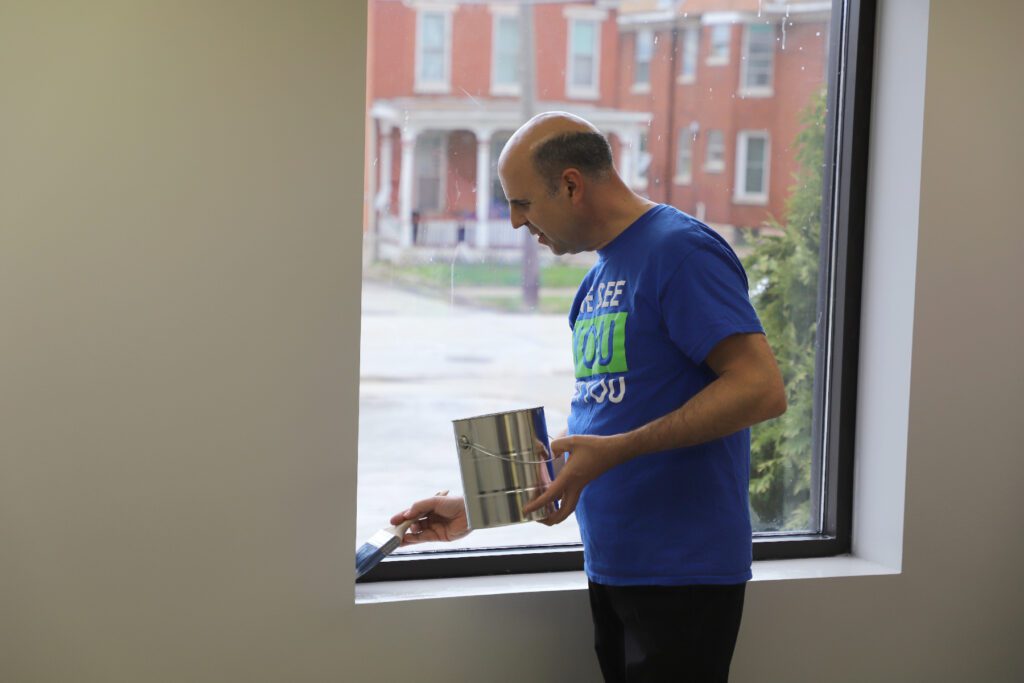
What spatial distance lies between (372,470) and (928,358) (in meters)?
1.24

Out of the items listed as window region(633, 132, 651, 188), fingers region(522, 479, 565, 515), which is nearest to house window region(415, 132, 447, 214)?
window region(633, 132, 651, 188)

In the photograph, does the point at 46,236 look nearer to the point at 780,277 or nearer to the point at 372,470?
the point at 372,470

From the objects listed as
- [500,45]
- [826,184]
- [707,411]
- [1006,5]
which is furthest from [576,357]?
[1006,5]

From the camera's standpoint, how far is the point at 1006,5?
2.36m

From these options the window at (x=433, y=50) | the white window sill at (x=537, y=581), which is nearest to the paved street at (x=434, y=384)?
the white window sill at (x=537, y=581)

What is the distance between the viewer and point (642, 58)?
2.43 metres

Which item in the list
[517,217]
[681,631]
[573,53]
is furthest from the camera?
[573,53]

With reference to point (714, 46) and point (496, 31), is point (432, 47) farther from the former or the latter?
point (714, 46)

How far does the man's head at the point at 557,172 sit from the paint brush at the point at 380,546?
59 centimetres

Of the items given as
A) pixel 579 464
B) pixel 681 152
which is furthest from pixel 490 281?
pixel 579 464

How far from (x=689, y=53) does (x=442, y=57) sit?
0.57m

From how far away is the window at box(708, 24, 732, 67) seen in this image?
2.46 meters

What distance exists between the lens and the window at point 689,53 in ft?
8.04

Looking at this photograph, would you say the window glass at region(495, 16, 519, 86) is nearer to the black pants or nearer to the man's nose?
the man's nose
